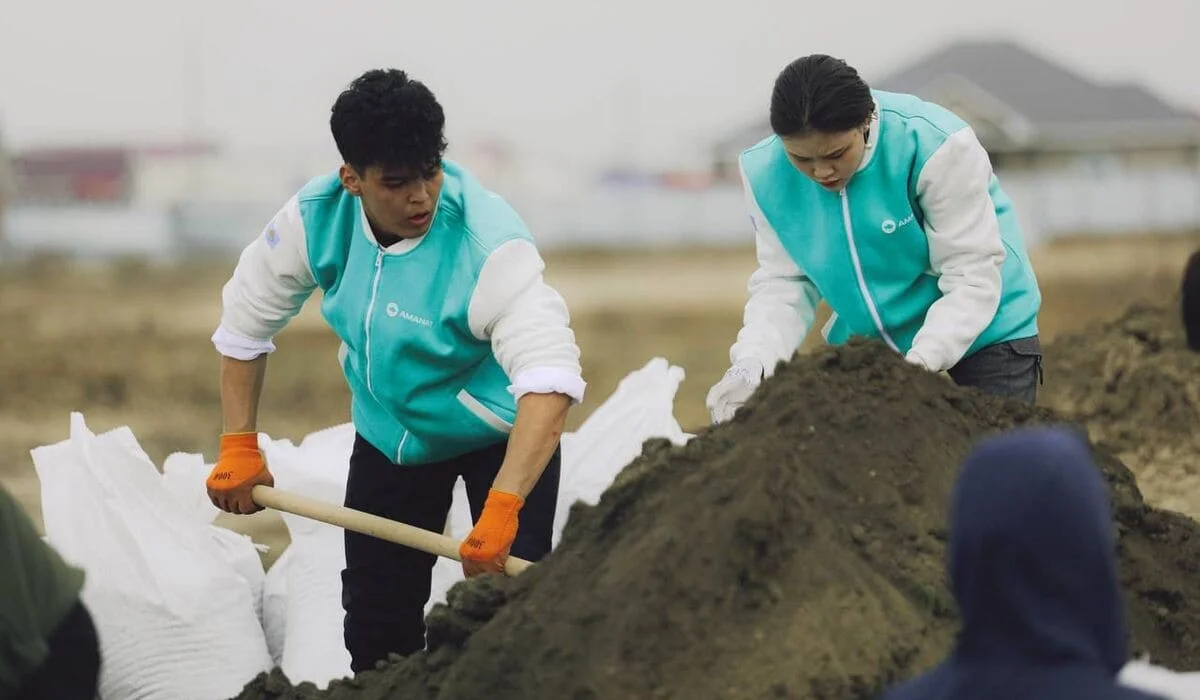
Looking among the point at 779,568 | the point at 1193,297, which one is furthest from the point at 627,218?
the point at 779,568

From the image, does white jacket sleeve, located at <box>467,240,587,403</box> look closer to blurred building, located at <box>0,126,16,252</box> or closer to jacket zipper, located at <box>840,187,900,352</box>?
jacket zipper, located at <box>840,187,900,352</box>

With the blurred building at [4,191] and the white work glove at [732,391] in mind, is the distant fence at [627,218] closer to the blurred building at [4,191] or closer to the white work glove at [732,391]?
the blurred building at [4,191]

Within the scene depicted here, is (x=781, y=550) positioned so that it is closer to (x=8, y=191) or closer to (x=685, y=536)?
(x=685, y=536)

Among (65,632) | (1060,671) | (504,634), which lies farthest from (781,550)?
(65,632)

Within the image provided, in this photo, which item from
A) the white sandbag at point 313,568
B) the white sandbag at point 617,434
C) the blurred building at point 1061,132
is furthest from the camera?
the blurred building at point 1061,132

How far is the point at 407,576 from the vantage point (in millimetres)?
3400

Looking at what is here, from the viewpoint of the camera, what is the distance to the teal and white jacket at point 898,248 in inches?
123

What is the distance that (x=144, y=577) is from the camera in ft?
12.1

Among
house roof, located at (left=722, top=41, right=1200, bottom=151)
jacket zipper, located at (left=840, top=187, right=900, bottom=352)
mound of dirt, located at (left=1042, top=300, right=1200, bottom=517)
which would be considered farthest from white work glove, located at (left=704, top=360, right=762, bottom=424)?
house roof, located at (left=722, top=41, right=1200, bottom=151)

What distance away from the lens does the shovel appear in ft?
9.63

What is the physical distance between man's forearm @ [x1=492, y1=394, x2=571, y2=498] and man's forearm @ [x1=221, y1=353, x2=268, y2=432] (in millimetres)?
759

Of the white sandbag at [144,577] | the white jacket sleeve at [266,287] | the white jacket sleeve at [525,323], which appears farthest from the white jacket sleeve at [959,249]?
the white sandbag at [144,577]

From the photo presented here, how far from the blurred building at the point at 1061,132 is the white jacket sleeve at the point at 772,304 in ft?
61.4

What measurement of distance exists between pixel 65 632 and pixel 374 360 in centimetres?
99
